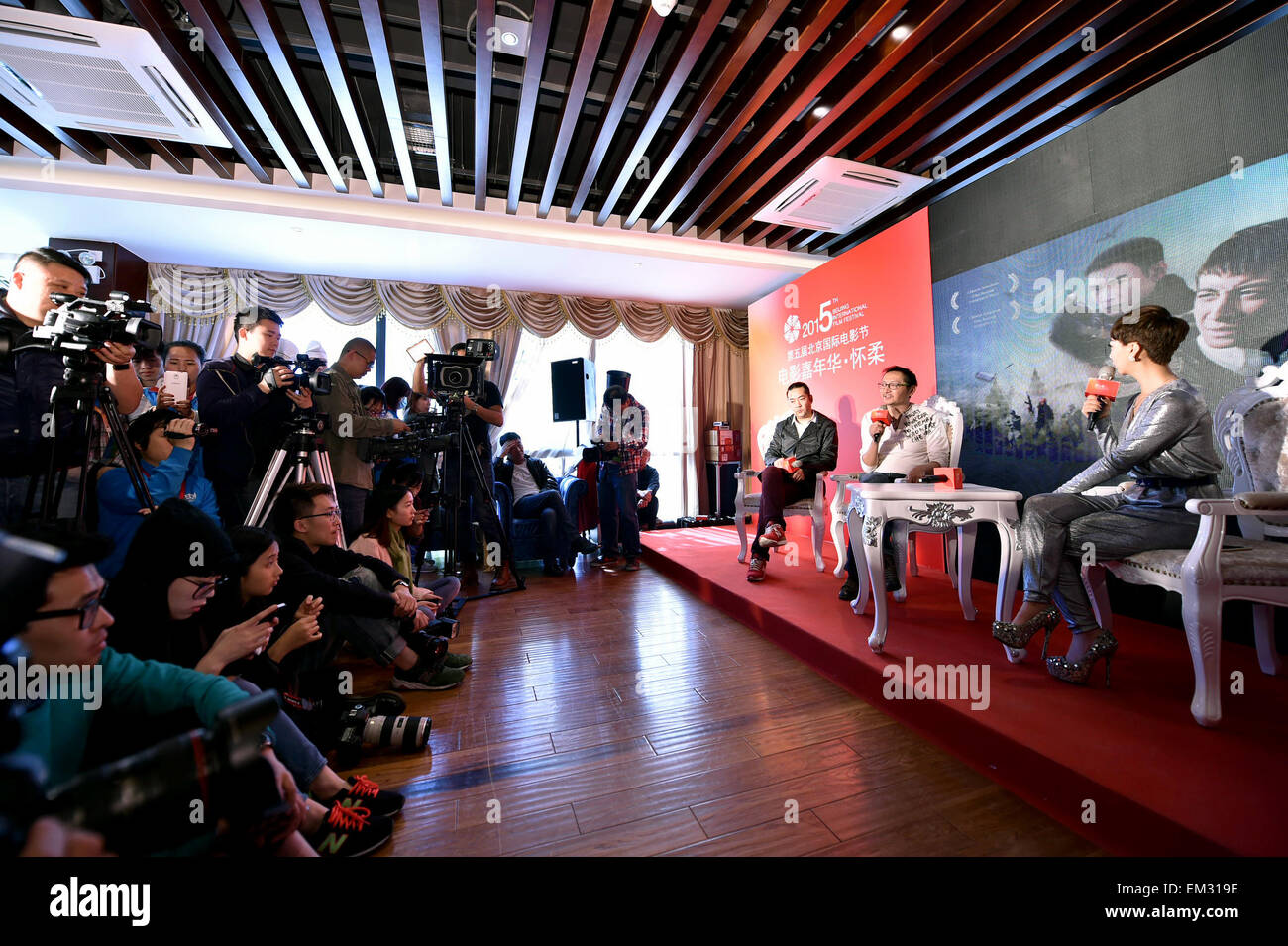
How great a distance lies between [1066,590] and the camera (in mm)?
1655

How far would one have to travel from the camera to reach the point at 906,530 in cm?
249

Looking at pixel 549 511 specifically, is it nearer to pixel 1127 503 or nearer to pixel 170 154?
pixel 1127 503

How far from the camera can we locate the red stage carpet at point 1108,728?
1041 mm

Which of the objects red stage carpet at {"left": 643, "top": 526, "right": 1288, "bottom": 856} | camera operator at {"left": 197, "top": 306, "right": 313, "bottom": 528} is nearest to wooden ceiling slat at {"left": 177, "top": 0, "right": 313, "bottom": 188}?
camera operator at {"left": 197, "top": 306, "right": 313, "bottom": 528}

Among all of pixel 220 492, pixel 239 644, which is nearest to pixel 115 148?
pixel 220 492

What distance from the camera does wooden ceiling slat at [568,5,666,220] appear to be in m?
2.47

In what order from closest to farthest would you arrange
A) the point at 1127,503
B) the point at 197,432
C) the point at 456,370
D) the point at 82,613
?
the point at 82,613
the point at 1127,503
the point at 197,432
the point at 456,370

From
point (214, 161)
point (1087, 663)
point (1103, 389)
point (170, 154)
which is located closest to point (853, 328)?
point (1103, 389)

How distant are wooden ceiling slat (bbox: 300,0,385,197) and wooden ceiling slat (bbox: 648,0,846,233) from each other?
7.16 ft

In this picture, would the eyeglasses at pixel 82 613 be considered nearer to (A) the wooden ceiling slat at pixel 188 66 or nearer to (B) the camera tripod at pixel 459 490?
(B) the camera tripod at pixel 459 490

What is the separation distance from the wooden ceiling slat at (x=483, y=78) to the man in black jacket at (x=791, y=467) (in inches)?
101

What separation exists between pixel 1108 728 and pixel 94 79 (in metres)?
4.90

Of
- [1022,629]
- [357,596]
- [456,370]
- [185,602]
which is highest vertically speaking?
[456,370]
